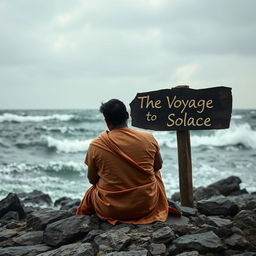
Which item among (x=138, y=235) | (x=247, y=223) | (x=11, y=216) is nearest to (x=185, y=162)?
(x=247, y=223)

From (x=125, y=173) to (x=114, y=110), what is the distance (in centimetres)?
57

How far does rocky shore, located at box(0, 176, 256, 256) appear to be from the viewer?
2965 mm

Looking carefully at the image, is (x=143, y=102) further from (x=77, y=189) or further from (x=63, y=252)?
(x=77, y=189)

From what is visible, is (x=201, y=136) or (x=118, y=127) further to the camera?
(x=201, y=136)

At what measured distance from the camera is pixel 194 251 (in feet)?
9.21

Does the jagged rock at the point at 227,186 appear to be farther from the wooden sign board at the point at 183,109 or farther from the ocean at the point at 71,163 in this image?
the wooden sign board at the point at 183,109

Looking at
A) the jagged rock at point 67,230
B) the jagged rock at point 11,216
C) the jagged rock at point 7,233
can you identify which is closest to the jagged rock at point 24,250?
the jagged rock at point 67,230

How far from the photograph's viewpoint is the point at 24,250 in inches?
130

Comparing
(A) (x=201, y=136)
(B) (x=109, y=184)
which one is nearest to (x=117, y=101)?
(B) (x=109, y=184)

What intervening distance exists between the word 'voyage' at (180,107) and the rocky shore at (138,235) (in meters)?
0.95

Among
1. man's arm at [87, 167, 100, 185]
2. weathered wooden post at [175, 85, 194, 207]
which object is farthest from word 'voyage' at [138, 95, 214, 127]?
man's arm at [87, 167, 100, 185]

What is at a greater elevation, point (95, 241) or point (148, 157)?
point (148, 157)

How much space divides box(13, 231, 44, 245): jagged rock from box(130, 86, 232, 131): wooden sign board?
5.59ft

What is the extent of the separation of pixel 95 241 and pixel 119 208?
372 millimetres
